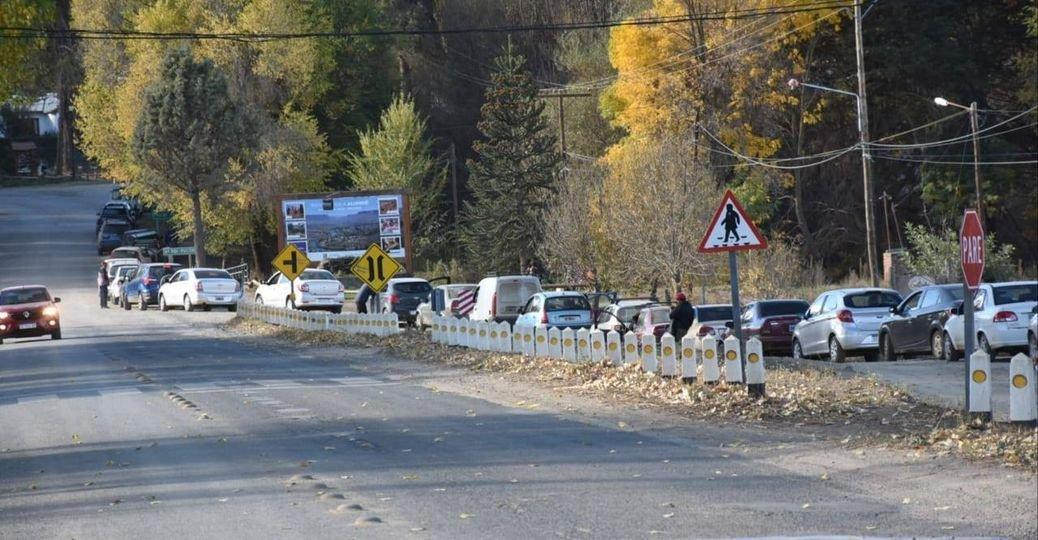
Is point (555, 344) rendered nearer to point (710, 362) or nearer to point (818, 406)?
point (710, 362)

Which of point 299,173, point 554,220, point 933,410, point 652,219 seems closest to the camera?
point 933,410

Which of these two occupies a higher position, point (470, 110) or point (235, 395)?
point (470, 110)

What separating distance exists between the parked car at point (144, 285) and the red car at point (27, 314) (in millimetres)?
13851

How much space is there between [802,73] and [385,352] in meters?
29.8

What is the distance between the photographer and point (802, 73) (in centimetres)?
5534

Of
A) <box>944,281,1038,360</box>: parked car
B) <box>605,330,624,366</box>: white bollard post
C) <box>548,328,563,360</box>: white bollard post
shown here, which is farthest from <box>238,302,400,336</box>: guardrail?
<box>944,281,1038,360</box>: parked car

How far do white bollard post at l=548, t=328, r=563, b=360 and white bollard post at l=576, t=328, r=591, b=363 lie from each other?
88cm

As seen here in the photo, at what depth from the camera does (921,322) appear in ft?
87.4

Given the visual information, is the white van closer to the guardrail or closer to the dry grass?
the guardrail

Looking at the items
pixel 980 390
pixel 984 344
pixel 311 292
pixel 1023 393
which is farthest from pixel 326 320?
pixel 1023 393

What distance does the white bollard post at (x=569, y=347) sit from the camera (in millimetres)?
24188

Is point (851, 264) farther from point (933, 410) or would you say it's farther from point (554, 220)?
point (933, 410)

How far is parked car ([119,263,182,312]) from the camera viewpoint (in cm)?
5359

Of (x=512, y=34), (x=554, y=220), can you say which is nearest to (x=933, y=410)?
(x=554, y=220)
